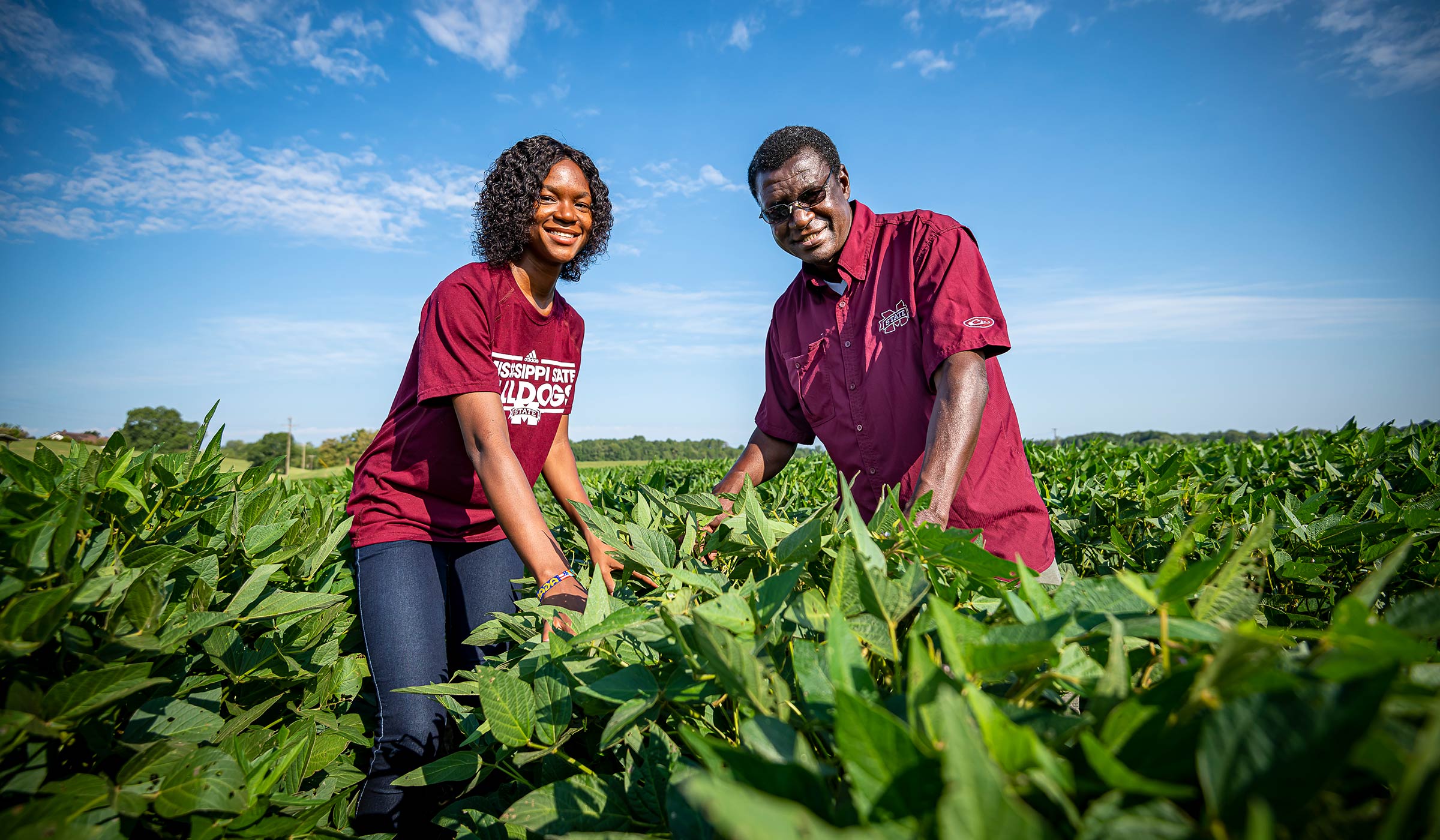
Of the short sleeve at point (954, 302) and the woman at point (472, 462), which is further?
the short sleeve at point (954, 302)

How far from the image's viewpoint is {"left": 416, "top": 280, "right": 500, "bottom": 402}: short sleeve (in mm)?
2561

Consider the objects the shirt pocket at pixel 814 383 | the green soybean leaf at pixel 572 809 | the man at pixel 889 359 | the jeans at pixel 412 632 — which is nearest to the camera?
the green soybean leaf at pixel 572 809

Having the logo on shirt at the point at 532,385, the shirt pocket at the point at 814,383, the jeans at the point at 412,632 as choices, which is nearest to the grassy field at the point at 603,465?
the logo on shirt at the point at 532,385

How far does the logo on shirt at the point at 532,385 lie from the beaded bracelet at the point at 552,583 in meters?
1.07

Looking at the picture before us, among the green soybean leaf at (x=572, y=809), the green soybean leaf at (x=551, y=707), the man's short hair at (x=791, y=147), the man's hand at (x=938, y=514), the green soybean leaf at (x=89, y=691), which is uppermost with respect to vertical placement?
the man's short hair at (x=791, y=147)

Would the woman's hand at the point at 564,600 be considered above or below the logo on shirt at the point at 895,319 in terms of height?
below

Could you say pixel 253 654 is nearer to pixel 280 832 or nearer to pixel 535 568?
pixel 280 832

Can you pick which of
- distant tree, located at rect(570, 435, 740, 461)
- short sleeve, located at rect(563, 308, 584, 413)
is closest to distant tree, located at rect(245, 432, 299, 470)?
distant tree, located at rect(570, 435, 740, 461)

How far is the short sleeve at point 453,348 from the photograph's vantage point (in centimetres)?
256

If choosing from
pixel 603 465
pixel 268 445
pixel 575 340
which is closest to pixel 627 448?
pixel 603 465

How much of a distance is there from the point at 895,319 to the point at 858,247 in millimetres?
458

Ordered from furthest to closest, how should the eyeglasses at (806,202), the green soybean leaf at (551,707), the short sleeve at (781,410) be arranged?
1. the short sleeve at (781,410)
2. the eyeglasses at (806,202)
3. the green soybean leaf at (551,707)

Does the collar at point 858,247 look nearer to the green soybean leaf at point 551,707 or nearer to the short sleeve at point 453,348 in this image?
the short sleeve at point 453,348

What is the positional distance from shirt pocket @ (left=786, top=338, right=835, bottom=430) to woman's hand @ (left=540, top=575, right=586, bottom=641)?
5.46 ft
